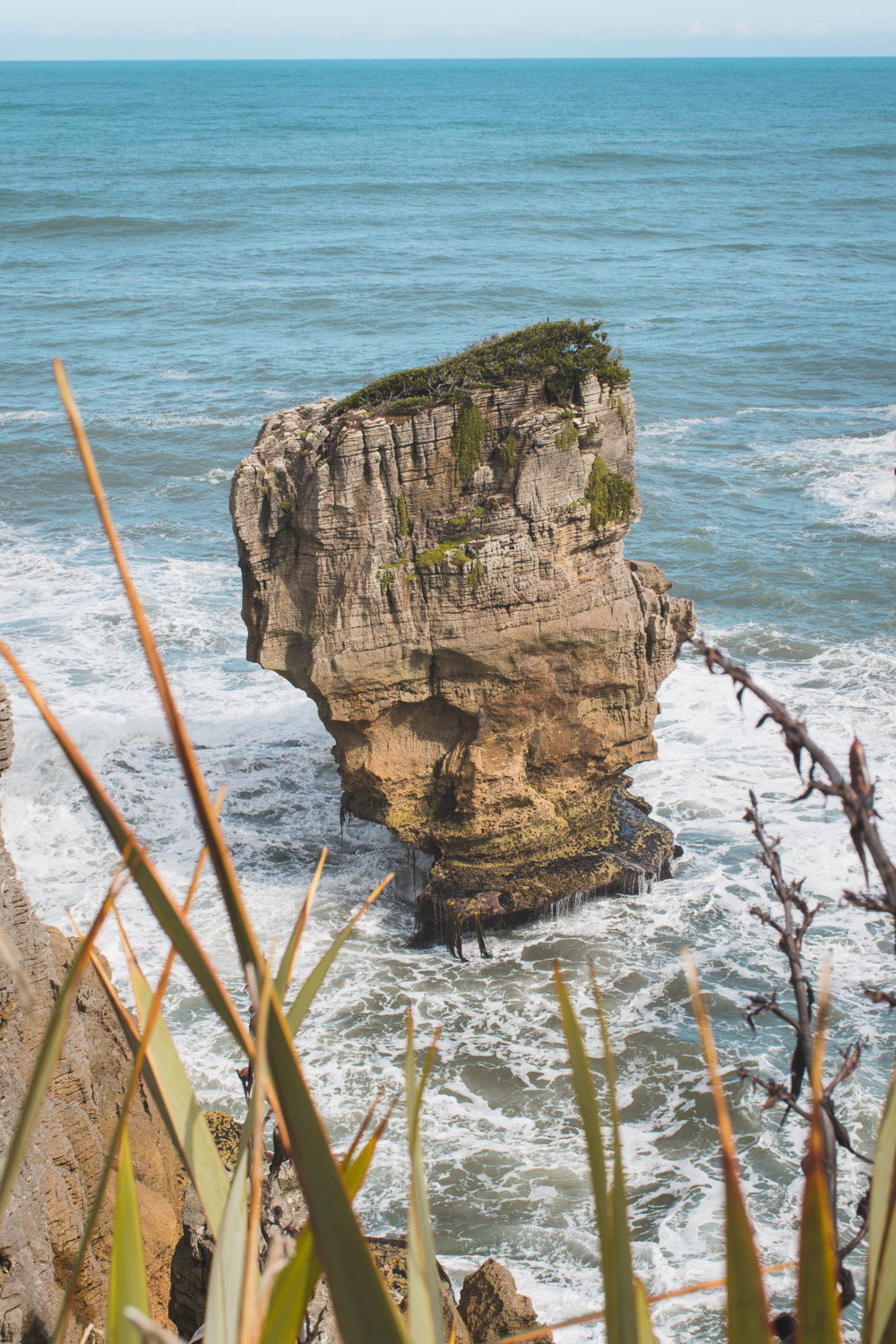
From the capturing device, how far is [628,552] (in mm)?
25844

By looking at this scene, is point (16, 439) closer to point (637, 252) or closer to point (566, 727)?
point (566, 727)

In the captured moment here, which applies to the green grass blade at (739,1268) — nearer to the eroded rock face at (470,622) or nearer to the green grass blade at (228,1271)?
the green grass blade at (228,1271)

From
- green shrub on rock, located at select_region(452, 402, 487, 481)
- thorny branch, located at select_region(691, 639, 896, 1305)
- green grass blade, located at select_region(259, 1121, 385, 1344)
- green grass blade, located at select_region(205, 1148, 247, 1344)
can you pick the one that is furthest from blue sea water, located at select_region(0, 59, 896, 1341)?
green shrub on rock, located at select_region(452, 402, 487, 481)

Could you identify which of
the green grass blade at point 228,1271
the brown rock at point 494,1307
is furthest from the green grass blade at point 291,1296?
the brown rock at point 494,1307

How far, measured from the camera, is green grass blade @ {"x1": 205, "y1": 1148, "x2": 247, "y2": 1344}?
169 centimetres

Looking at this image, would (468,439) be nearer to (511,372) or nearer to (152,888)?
(511,372)

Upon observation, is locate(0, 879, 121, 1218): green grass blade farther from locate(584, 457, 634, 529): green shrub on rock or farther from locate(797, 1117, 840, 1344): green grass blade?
locate(584, 457, 634, 529): green shrub on rock

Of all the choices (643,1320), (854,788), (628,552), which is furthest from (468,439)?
(628,552)

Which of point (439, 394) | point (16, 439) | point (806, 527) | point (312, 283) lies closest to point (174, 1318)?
point (439, 394)

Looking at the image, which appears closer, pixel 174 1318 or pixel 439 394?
pixel 174 1318

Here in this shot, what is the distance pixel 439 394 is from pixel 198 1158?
39.1 ft

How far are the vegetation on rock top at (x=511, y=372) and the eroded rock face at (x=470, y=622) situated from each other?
188 millimetres

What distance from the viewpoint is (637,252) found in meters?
60.5

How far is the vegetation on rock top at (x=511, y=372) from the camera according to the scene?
13.1 meters
